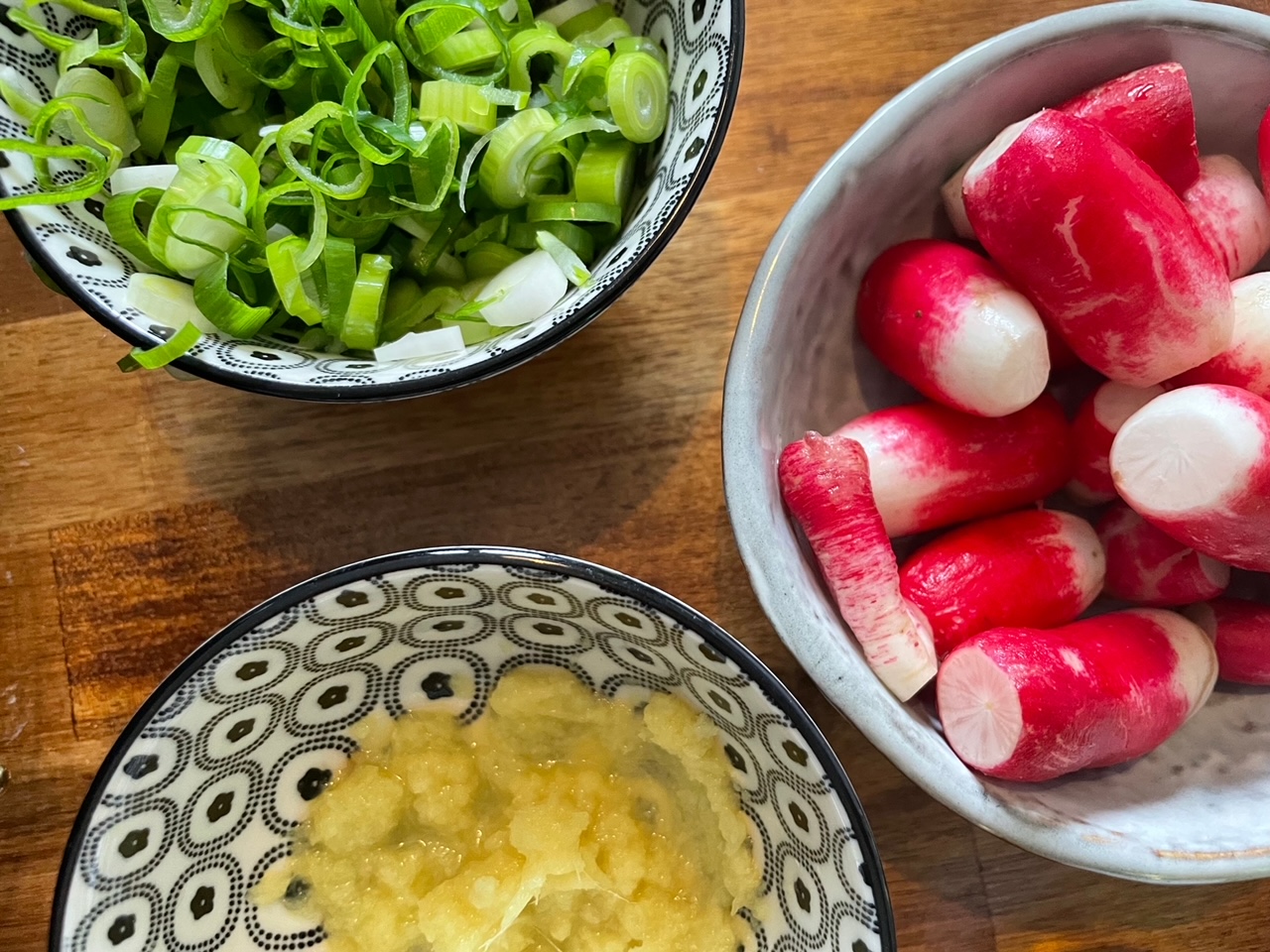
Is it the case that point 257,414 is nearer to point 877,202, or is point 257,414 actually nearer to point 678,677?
point 678,677

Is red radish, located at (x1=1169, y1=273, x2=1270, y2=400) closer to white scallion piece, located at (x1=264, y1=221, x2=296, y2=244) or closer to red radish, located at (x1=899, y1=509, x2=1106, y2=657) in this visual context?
red radish, located at (x1=899, y1=509, x2=1106, y2=657)

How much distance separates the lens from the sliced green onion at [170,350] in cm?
62

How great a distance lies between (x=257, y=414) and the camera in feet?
2.78

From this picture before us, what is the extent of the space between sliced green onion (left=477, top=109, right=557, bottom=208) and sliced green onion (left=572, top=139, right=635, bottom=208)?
0.11 ft

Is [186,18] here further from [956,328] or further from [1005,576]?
[1005,576]

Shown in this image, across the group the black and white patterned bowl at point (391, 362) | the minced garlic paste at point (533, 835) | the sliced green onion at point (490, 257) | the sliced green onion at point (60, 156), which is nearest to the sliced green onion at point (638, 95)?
the black and white patterned bowl at point (391, 362)

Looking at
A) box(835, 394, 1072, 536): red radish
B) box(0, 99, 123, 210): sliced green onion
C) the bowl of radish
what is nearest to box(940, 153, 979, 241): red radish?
the bowl of radish

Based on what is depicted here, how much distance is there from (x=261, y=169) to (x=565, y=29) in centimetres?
24

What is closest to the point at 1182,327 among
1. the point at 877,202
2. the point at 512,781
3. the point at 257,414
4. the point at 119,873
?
the point at 877,202

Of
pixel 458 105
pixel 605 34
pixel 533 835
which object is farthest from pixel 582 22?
pixel 533 835

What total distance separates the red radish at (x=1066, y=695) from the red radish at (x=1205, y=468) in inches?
3.4

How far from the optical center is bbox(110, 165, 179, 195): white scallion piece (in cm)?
69

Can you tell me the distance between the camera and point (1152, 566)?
2.43 ft

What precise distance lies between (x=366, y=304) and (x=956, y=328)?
405 millimetres
